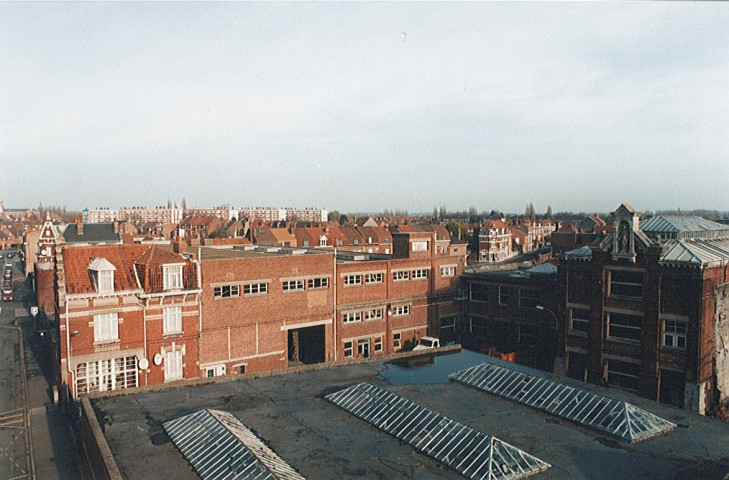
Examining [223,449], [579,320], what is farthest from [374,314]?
[223,449]

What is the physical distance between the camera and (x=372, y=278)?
4525 cm

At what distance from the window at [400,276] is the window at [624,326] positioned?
17.3 metres

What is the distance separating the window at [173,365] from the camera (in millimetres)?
34375

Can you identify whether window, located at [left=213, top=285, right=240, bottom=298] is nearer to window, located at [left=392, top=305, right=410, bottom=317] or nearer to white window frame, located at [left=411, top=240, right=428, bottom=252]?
window, located at [left=392, top=305, right=410, bottom=317]

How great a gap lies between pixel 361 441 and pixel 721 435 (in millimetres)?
13032

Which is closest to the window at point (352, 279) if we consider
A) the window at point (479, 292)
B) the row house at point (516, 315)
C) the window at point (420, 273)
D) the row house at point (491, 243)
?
the window at point (420, 273)

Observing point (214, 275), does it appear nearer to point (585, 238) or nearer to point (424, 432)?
point (424, 432)

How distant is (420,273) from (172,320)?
22004 millimetres

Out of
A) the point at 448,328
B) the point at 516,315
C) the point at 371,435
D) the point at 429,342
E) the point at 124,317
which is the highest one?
the point at 124,317

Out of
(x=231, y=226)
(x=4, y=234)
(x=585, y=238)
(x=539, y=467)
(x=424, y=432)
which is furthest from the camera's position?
(x=4, y=234)

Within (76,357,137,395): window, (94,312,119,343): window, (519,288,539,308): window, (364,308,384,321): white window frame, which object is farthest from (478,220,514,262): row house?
(94,312,119,343): window

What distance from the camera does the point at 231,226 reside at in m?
140

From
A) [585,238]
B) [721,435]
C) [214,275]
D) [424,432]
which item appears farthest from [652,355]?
[585,238]

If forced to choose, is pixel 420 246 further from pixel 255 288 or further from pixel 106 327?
pixel 106 327
